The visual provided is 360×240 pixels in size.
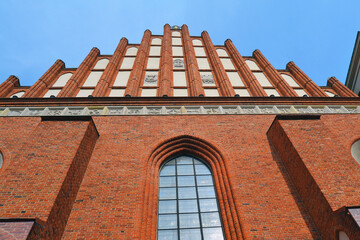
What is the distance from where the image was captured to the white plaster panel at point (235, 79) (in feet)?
34.3

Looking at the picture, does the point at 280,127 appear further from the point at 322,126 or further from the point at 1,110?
the point at 1,110

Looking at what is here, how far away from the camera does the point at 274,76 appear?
1092cm

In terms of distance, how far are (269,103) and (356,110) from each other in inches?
111

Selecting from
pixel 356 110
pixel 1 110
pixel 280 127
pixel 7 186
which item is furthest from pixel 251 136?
pixel 1 110

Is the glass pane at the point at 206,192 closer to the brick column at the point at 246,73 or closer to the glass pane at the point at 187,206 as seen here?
the glass pane at the point at 187,206

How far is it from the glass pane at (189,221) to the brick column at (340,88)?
823 centimetres

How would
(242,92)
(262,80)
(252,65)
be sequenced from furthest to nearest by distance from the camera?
(252,65) → (262,80) → (242,92)

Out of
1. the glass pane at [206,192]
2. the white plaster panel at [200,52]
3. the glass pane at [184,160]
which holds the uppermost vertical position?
the white plaster panel at [200,52]

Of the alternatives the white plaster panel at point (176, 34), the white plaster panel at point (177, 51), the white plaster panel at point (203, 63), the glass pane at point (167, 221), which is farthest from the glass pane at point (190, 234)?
the white plaster panel at point (176, 34)

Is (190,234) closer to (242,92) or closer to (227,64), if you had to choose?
(242,92)

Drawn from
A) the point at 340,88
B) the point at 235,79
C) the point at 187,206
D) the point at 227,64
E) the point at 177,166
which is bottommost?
the point at 187,206

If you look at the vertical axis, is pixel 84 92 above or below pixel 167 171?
above

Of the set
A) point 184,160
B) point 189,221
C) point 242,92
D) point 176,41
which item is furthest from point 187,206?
point 176,41

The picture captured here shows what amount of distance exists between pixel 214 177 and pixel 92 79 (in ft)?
Answer: 23.1
